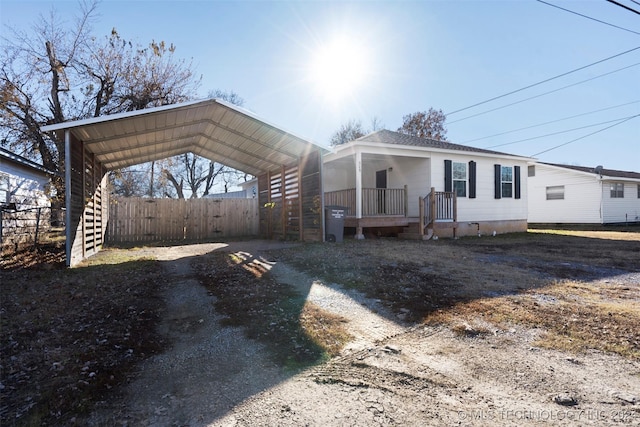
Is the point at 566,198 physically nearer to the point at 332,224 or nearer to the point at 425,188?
the point at 425,188

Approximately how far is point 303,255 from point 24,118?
13274 mm

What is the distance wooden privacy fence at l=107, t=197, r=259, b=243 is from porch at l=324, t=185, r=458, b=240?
5.05 metres

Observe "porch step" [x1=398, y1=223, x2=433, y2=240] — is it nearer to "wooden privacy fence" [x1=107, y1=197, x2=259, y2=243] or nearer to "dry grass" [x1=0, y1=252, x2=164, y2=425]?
"wooden privacy fence" [x1=107, y1=197, x2=259, y2=243]

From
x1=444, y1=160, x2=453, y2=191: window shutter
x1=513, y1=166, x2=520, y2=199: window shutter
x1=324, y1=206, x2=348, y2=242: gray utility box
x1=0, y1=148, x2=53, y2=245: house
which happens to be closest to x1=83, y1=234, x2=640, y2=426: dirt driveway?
x1=324, y1=206, x2=348, y2=242: gray utility box

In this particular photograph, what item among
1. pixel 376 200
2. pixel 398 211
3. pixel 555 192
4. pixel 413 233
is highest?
pixel 555 192

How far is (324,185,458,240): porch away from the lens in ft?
37.7

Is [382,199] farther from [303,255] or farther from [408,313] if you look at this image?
[408,313]

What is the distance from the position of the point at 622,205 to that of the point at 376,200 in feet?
60.7

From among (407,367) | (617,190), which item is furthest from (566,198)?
(407,367)

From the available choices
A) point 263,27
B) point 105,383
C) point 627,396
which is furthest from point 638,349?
point 263,27

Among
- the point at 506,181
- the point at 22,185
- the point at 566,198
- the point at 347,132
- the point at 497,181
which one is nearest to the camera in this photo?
the point at 22,185

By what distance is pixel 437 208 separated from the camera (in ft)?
39.4

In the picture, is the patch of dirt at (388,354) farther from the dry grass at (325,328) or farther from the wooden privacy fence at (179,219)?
the wooden privacy fence at (179,219)

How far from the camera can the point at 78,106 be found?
14086mm
